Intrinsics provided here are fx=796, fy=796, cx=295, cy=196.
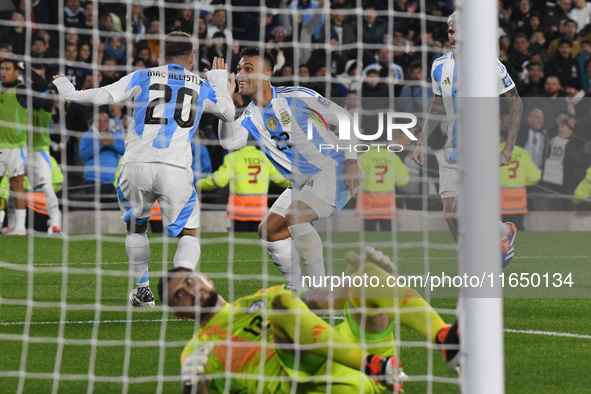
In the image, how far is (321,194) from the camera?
233 inches

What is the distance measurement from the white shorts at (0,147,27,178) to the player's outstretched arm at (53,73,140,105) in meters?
6.06

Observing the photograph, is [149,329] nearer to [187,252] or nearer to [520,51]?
[187,252]

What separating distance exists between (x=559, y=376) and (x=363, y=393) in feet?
4.06

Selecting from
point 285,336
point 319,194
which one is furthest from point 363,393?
point 319,194

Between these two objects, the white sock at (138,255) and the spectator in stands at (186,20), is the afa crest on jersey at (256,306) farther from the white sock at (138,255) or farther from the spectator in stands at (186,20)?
the spectator in stands at (186,20)

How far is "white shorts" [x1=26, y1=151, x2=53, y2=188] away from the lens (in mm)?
11180

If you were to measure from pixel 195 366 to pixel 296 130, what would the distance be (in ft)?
10.4

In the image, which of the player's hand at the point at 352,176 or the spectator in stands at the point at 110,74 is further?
the spectator in stands at the point at 110,74

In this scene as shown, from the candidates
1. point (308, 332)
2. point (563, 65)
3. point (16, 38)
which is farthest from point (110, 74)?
point (308, 332)

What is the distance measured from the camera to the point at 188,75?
19.0ft

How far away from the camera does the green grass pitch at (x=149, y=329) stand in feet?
12.8

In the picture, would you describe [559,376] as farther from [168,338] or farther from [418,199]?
[418,199]

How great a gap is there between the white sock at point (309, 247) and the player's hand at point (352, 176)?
1.69ft

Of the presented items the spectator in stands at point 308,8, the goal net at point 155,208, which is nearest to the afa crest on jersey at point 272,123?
the goal net at point 155,208
